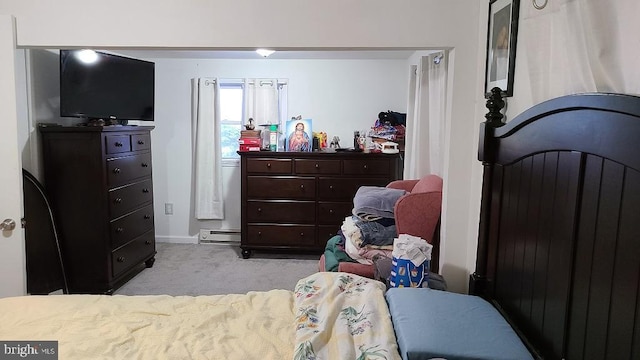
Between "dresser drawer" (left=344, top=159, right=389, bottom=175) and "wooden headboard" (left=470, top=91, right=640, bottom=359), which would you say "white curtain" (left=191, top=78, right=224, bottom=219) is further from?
"wooden headboard" (left=470, top=91, right=640, bottom=359)

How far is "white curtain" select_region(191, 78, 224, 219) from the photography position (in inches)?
192

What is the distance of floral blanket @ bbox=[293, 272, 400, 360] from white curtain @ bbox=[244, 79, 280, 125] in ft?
10.5

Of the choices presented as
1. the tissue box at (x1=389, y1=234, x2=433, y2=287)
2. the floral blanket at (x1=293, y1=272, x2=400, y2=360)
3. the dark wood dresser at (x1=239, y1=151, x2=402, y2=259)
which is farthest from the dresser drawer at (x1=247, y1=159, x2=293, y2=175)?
the floral blanket at (x1=293, y1=272, x2=400, y2=360)

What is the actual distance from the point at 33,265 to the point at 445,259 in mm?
2801

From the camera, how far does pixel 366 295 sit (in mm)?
1680

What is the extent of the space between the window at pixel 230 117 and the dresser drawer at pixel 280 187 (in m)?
0.69

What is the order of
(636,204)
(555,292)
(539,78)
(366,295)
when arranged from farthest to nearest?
(366,295) < (539,78) < (555,292) < (636,204)

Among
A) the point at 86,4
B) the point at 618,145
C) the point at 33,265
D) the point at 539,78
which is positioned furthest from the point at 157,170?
the point at 618,145

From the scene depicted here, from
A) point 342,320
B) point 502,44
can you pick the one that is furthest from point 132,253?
point 502,44

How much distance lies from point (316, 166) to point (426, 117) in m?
1.37

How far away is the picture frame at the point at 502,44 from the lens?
62.9 inches

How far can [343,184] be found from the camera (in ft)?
14.6

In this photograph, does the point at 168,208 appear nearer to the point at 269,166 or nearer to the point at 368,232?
the point at 269,166

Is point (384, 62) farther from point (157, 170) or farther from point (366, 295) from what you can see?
point (366, 295)
